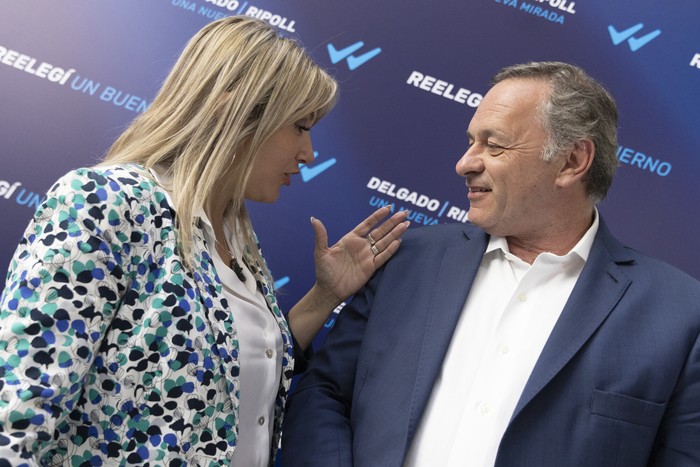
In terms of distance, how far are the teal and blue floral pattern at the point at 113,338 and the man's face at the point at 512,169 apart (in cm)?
87

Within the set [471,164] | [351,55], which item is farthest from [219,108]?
[351,55]

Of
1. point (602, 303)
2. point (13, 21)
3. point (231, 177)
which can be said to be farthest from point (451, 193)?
point (13, 21)

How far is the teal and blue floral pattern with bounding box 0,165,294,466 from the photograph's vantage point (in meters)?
1.48

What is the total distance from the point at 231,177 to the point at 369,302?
24.6 inches

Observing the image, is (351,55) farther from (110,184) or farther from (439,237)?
(110,184)

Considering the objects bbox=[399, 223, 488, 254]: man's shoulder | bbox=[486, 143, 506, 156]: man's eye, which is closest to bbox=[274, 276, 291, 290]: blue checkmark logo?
bbox=[399, 223, 488, 254]: man's shoulder

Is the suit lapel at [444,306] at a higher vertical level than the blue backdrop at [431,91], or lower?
lower

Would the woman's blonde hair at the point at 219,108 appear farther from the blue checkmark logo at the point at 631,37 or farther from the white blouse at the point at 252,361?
the blue checkmark logo at the point at 631,37

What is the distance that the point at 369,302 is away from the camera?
244 cm

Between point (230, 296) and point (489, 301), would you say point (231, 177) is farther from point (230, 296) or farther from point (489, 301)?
point (489, 301)

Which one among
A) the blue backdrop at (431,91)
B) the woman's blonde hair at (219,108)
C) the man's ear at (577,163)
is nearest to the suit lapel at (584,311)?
the man's ear at (577,163)

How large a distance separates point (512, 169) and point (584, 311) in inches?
18.5

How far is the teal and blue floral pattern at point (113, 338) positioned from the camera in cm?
148

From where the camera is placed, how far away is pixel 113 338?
5.48ft
